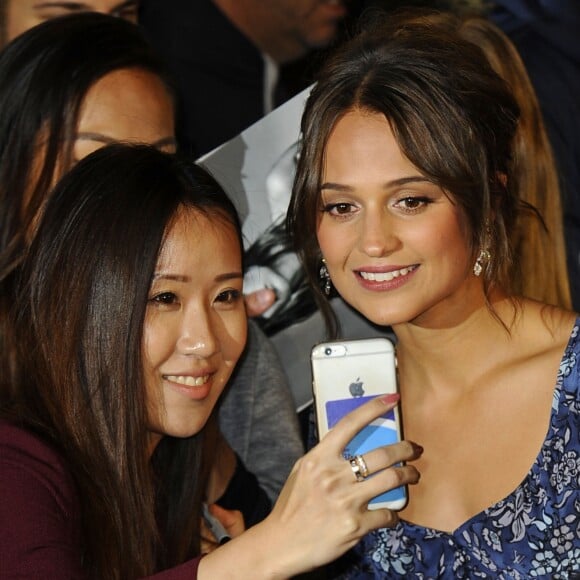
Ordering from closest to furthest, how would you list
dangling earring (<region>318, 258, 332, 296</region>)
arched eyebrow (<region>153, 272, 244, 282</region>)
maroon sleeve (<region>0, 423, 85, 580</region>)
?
maroon sleeve (<region>0, 423, 85, 580</region>)
arched eyebrow (<region>153, 272, 244, 282</region>)
dangling earring (<region>318, 258, 332, 296</region>)

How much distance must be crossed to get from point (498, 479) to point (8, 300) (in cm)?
79

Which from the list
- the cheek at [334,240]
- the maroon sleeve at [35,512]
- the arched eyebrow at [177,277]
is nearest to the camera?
the maroon sleeve at [35,512]

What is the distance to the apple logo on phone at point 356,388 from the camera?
4.33 feet

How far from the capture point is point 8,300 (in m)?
1.57

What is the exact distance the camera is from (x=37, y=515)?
1093mm

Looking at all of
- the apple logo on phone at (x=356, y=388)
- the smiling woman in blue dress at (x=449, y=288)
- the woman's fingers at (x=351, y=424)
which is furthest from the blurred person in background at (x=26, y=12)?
the woman's fingers at (x=351, y=424)

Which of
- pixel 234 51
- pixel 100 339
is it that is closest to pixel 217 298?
pixel 100 339

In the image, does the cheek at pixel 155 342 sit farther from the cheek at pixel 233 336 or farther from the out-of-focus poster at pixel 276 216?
the out-of-focus poster at pixel 276 216

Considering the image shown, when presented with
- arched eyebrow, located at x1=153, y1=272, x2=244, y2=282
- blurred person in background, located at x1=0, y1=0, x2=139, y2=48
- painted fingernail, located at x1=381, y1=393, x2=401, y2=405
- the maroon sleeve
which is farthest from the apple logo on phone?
blurred person in background, located at x1=0, y1=0, x2=139, y2=48

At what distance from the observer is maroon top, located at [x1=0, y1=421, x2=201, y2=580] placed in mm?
1056

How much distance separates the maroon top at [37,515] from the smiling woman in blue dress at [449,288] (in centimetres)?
45

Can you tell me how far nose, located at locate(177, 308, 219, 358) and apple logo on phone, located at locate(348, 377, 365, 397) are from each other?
0.19m

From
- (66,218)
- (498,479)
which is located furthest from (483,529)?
(66,218)

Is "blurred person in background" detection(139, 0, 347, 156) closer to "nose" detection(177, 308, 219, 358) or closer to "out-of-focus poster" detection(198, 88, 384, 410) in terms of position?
"out-of-focus poster" detection(198, 88, 384, 410)
